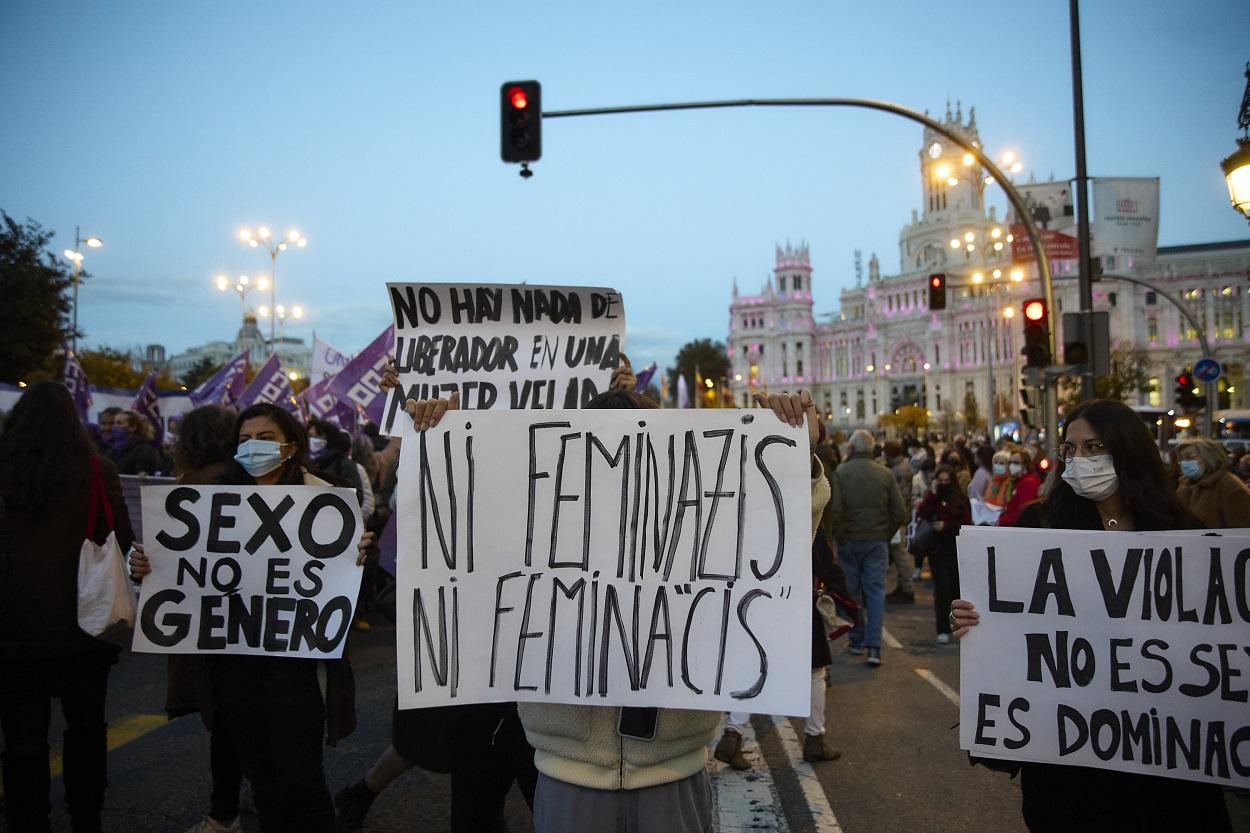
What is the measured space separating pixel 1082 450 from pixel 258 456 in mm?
3176

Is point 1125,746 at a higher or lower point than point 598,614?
lower

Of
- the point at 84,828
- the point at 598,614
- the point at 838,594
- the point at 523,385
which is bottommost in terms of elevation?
the point at 84,828

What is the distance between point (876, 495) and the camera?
8.45 m

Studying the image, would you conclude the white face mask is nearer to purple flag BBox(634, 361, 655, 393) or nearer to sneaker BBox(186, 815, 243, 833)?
sneaker BBox(186, 815, 243, 833)

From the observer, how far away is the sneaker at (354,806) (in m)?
4.29

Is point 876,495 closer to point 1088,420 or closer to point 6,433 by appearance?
point 1088,420

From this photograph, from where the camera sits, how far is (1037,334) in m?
12.0

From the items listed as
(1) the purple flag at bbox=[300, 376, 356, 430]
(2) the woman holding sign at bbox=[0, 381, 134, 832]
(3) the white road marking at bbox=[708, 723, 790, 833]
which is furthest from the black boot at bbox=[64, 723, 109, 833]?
(1) the purple flag at bbox=[300, 376, 356, 430]

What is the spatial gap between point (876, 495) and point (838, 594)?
2.52 meters

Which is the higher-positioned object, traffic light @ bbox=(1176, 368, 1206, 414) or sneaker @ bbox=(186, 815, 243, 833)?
traffic light @ bbox=(1176, 368, 1206, 414)

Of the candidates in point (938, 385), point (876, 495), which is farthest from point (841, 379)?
point (876, 495)

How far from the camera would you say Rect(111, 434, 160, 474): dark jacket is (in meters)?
10.1

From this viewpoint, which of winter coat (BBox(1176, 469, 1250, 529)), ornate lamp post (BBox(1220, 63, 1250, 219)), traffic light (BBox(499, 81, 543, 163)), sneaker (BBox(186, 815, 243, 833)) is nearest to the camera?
sneaker (BBox(186, 815, 243, 833))

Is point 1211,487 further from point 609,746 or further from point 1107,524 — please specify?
point 609,746
